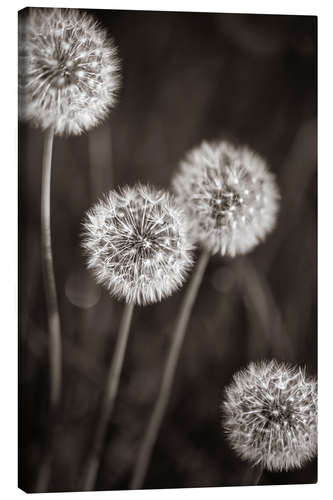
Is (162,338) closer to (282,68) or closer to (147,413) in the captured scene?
(147,413)

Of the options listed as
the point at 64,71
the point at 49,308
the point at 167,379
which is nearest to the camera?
the point at 64,71

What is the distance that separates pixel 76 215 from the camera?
2727mm

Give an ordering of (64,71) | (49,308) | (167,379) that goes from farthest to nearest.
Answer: (167,379)
(49,308)
(64,71)

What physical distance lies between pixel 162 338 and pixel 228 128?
2.54 feet

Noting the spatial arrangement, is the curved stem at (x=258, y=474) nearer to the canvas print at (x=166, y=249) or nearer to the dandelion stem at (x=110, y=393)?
the canvas print at (x=166, y=249)

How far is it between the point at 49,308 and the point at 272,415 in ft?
2.76

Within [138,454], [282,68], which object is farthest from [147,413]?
[282,68]

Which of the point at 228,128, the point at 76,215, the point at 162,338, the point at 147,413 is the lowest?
the point at 147,413

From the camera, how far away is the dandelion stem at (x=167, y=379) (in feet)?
9.22

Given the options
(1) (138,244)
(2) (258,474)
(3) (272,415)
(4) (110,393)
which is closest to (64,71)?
(1) (138,244)

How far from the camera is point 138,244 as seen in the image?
2.60 m

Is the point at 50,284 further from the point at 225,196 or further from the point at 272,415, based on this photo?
the point at 272,415

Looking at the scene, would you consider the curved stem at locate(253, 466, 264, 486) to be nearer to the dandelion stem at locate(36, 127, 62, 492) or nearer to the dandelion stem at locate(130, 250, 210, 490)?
the dandelion stem at locate(130, 250, 210, 490)

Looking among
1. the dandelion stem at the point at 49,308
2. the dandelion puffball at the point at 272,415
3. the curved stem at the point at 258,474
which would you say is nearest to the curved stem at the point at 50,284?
the dandelion stem at the point at 49,308
